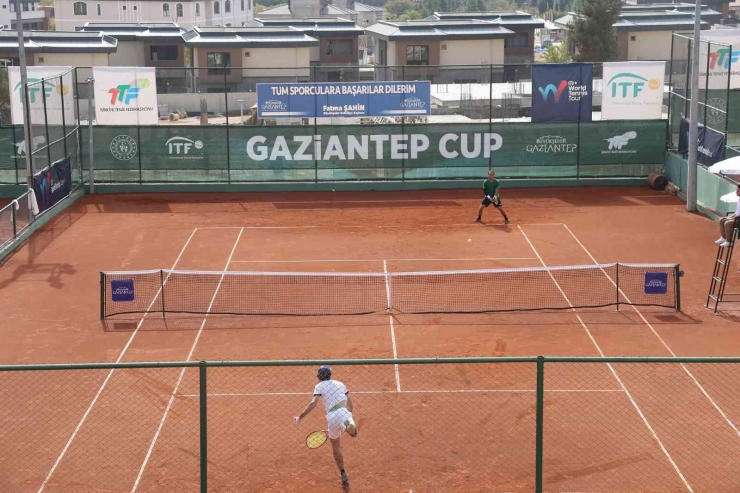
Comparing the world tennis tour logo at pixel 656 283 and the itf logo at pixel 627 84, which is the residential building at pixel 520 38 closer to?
the itf logo at pixel 627 84

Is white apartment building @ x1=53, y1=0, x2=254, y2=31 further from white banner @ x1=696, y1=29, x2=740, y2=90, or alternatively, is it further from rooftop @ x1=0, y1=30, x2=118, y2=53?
white banner @ x1=696, y1=29, x2=740, y2=90

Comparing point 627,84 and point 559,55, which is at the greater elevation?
point 627,84

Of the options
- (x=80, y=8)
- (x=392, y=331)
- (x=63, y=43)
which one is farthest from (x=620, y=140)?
(x=80, y=8)

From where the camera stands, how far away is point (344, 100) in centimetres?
3397

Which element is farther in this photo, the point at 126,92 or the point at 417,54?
the point at 417,54

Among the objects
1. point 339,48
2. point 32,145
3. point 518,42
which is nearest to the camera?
point 32,145

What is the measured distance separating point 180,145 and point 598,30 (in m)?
51.1

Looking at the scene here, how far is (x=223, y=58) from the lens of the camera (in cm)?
6950

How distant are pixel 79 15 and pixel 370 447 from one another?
91.0m

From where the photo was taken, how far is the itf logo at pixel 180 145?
112 ft

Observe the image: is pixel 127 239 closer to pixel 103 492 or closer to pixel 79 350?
pixel 79 350

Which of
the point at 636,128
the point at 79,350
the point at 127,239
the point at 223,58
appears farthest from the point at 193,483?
the point at 223,58

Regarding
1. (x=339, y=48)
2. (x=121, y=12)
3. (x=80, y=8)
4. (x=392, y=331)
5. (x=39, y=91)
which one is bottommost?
(x=392, y=331)

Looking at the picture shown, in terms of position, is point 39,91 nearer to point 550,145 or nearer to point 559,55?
point 550,145
